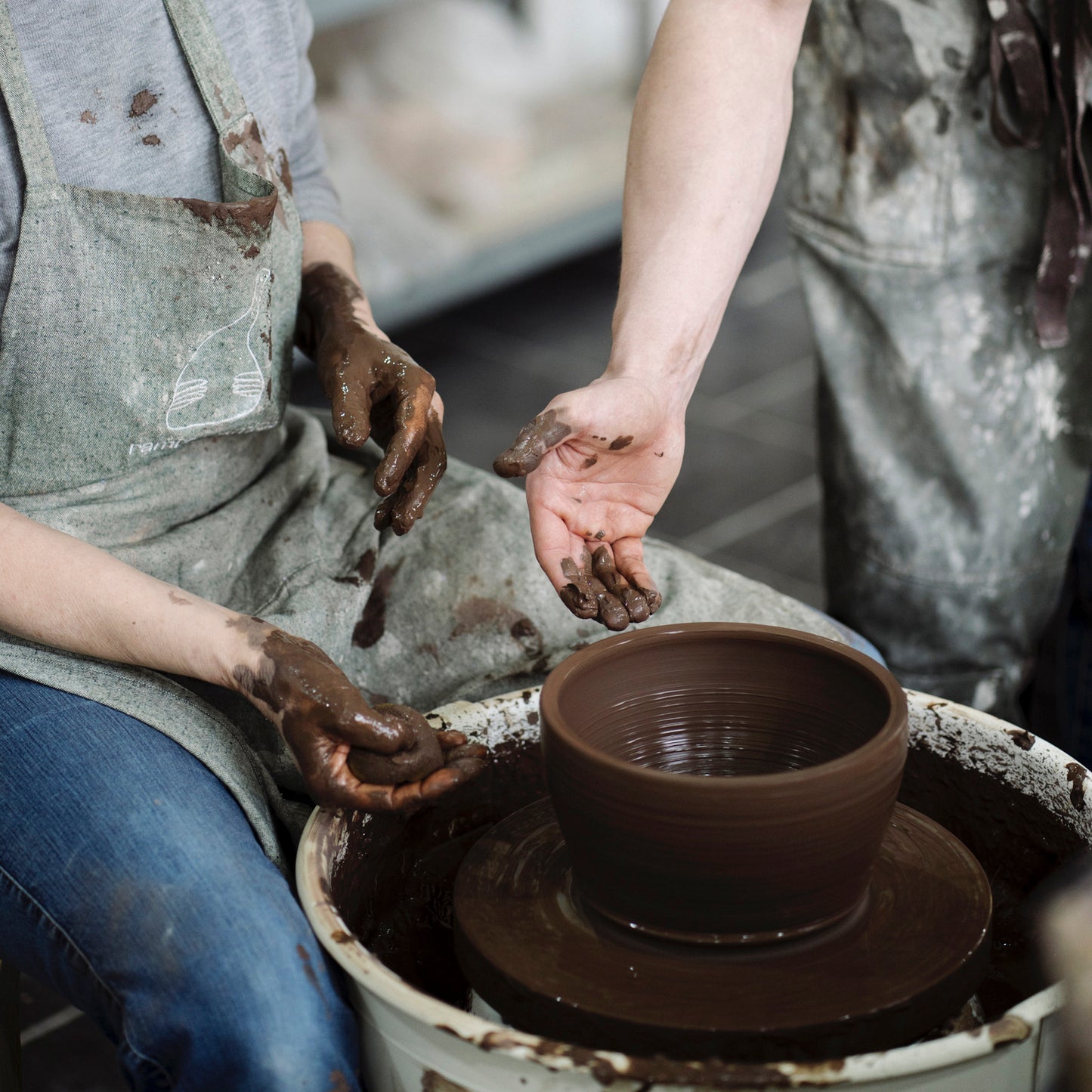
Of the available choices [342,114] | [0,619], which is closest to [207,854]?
[0,619]

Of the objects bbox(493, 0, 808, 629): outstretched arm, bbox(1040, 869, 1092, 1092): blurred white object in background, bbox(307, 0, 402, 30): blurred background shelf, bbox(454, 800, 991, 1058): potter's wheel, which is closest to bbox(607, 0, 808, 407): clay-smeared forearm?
bbox(493, 0, 808, 629): outstretched arm

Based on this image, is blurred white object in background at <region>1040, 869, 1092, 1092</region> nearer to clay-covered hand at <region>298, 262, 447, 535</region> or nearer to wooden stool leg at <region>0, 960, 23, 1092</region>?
clay-covered hand at <region>298, 262, 447, 535</region>

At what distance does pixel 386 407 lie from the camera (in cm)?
127

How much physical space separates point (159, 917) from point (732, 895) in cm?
42

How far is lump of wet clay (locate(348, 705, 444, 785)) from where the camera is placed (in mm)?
979

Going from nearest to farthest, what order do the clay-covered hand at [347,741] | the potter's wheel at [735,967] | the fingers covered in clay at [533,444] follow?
the potter's wheel at [735,967], the clay-covered hand at [347,741], the fingers covered in clay at [533,444]

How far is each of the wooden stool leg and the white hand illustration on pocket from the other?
553 mm

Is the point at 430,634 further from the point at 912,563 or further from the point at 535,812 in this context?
the point at 912,563

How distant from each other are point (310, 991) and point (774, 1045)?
33cm

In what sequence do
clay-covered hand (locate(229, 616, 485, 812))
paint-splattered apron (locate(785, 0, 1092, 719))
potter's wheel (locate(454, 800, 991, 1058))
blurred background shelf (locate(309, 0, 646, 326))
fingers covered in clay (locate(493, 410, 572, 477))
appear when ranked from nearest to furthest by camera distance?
potter's wheel (locate(454, 800, 991, 1058))
clay-covered hand (locate(229, 616, 485, 812))
fingers covered in clay (locate(493, 410, 572, 477))
paint-splattered apron (locate(785, 0, 1092, 719))
blurred background shelf (locate(309, 0, 646, 326))

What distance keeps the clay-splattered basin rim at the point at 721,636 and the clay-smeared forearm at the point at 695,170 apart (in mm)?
326

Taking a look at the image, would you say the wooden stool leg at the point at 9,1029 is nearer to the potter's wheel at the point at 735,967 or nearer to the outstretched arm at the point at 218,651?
the outstretched arm at the point at 218,651

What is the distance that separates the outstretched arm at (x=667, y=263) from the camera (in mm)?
1227

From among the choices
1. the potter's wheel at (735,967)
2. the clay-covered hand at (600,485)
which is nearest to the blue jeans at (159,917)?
the potter's wheel at (735,967)
